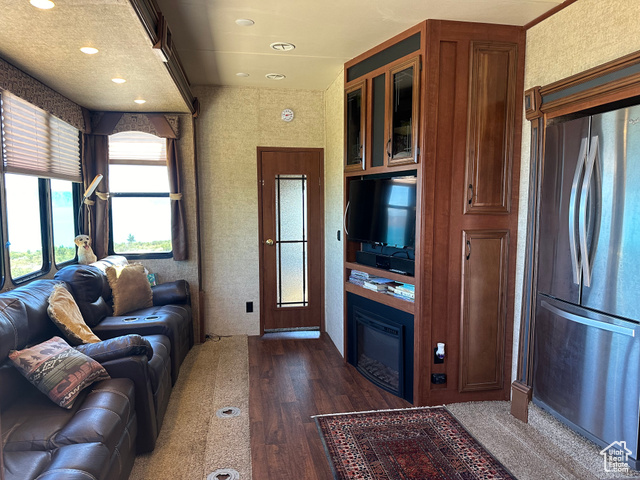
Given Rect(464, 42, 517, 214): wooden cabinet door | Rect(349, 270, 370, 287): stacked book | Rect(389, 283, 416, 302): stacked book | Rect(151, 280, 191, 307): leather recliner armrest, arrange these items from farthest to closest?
Rect(151, 280, 191, 307): leather recliner armrest
Rect(349, 270, 370, 287): stacked book
Rect(389, 283, 416, 302): stacked book
Rect(464, 42, 517, 214): wooden cabinet door

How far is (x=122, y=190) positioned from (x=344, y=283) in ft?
8.23

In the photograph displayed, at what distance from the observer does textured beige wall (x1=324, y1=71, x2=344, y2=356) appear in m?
4.21

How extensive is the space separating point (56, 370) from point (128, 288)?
1.65 metres

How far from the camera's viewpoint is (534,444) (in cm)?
269

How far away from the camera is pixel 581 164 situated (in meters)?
2.44

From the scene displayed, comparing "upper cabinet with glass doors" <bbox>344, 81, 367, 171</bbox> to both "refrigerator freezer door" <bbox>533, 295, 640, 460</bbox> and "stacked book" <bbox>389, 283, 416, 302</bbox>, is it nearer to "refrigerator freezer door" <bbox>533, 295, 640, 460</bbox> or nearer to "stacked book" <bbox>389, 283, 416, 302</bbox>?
"stacked book" <bbox>389, 283, 416, 302</bbox>

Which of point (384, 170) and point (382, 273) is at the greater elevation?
point (384, 170)

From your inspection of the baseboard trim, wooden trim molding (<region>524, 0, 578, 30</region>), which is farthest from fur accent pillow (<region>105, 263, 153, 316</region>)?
wooden trim molding (<region>524, 0, 578, 30</region>)

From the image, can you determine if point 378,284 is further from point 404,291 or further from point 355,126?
point 355,126

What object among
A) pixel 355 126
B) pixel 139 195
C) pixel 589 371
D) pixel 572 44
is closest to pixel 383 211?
pixel 355 126

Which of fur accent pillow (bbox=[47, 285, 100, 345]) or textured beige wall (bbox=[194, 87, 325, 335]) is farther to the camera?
textured beige wall (bbox=[194, 87, 325, 335])

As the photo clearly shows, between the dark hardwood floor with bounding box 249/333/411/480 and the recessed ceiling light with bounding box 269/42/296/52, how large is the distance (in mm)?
2723

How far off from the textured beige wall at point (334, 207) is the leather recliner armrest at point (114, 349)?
80.3 inches

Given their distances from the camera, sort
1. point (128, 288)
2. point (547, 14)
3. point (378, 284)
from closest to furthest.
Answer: point (547, 14)
point (378, 284)
point (128, 288)
